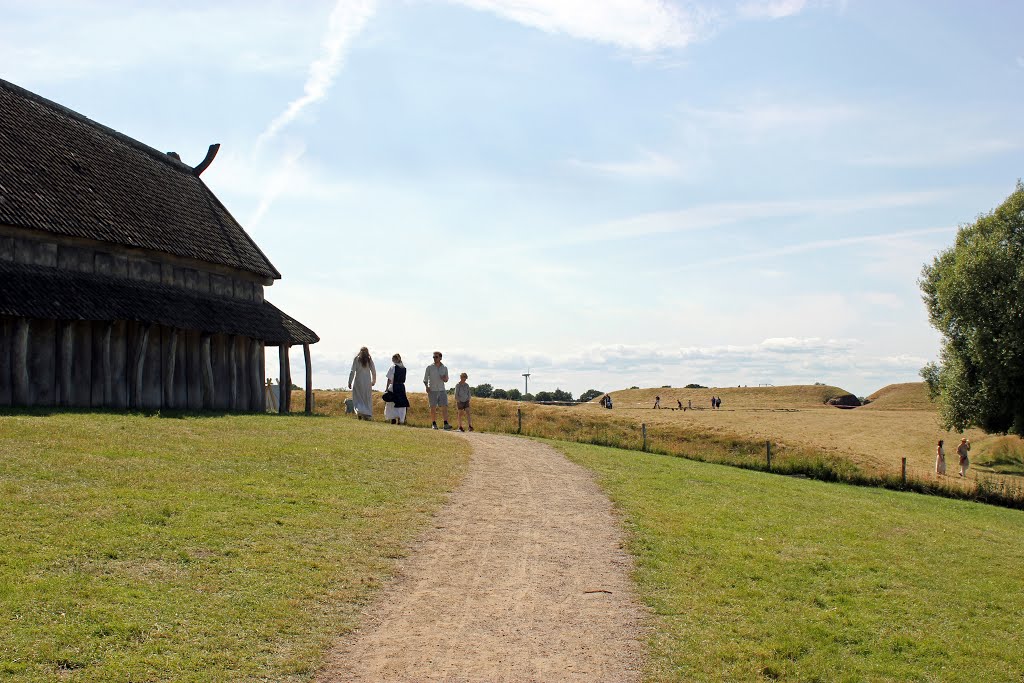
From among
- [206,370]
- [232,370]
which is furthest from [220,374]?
Result: [206,370]

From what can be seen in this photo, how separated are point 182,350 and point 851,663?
23139 millimetres

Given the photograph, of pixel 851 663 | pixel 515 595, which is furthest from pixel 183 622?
pixel 851 663

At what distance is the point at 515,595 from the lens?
9.60m

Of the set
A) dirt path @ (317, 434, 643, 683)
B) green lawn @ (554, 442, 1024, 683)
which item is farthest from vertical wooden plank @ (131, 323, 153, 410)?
green lawn @ (554, 442, 1024, 683)

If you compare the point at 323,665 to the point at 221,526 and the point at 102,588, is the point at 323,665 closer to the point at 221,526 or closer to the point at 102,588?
the point at 102,588

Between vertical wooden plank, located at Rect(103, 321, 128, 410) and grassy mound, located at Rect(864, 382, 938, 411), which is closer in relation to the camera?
vertical wooden plank, located at Rect(103, 321, 128, 410)

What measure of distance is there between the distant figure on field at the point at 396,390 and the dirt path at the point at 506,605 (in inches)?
472

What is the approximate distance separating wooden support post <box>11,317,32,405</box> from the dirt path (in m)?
12.6

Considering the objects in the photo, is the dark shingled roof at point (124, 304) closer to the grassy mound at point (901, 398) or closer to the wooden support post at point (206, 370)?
the wooden support post at point (206, 370)

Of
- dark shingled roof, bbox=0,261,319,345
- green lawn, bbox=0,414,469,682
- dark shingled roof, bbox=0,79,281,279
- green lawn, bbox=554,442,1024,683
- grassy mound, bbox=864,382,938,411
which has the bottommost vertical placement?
green lawn, bbox=554,442,1024,683

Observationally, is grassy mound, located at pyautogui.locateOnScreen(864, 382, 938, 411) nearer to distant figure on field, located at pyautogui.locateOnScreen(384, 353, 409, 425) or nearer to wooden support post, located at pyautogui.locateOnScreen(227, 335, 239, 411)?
distant figure on field, located at pyautogui.locateOnScreen(384, 353, 409, 425)

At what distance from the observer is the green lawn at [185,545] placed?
718 centimetres

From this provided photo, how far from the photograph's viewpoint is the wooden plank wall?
68.0 ft

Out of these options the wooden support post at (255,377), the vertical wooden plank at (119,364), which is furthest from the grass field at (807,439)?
the vertical wooden plank at (119,364)
